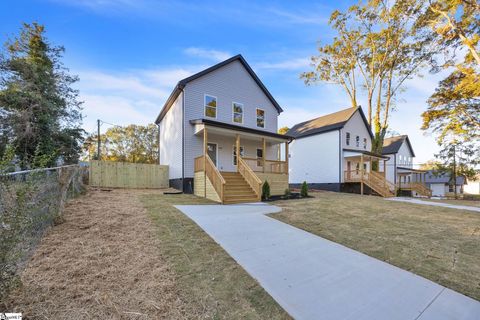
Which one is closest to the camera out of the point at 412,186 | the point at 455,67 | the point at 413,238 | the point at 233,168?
the point at 413,238

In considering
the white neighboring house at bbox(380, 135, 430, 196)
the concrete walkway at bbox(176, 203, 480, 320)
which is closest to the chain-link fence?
the concrete walkway at bbox(176, 203, 480, 320)

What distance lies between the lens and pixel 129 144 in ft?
108

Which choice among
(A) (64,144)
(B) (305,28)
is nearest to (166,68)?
(B) (305,28)

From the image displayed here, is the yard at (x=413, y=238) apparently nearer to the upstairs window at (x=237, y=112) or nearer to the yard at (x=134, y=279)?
the yard at (x=134, y=279)

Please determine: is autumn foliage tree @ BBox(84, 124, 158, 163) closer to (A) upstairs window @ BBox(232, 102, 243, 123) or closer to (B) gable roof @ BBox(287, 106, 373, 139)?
(B) gable roof @ BBox(287, 106, 373, 139)

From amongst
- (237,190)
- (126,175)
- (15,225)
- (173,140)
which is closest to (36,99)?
(126,175)

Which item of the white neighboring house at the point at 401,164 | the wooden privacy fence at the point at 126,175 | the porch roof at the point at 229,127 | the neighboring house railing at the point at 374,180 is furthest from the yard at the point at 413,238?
the white neighboring house at the point at 401,164

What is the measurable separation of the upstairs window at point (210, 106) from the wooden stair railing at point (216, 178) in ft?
13.1

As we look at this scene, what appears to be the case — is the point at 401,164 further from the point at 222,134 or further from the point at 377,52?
the point at 222,134

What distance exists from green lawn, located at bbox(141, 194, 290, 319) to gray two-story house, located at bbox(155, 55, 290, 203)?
16.0 feet

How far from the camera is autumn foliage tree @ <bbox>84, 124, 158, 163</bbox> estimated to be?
32062 mm

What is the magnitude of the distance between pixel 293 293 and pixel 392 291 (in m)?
1.41

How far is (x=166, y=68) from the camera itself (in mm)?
13734

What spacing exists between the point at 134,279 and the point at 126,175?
11.9 metres
